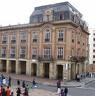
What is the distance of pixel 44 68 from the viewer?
4788cm

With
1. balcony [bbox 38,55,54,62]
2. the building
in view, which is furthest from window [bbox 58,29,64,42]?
balcony [bbox 38,55,54,62]

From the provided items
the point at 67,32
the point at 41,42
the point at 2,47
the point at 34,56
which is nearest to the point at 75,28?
the point at 67,32

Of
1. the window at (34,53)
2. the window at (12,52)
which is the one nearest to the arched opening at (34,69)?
the window at (34,53)

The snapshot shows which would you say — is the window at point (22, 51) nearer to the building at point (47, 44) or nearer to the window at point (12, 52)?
the building at point (47, 44)

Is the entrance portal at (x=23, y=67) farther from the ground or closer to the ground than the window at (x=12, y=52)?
closer to the ground

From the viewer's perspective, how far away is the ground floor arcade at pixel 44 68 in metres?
43.9

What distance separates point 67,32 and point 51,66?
24.8ft

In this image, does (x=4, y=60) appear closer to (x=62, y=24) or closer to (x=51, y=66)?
(x=51, y=66)

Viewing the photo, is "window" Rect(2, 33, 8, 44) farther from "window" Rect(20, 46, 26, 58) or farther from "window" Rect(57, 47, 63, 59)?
"window" Rect(57, 47, 63, 59)

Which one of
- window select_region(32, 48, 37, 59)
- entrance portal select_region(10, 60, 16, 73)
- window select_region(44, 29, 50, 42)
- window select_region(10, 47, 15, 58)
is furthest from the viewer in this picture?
entrance portal select_region(10, 60, 16, 73)

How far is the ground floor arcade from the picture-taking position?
1728 inches

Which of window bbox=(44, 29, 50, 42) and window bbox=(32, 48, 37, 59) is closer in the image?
window bbox=(44, 29, 50, 42)

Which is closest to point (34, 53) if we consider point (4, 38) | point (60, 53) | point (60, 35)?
point (60, 53)

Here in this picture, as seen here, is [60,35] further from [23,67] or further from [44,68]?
[23,67]
